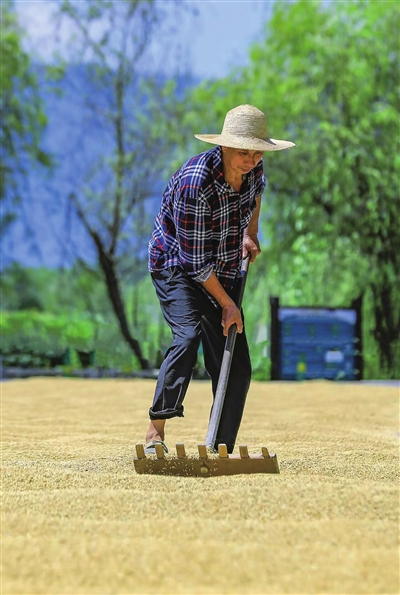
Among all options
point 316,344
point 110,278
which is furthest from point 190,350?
point 110,278

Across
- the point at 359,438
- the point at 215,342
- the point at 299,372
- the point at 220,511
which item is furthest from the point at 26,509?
the point at 299,372

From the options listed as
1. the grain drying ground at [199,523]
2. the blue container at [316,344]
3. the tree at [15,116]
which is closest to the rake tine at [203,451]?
the grain drying ground at [199,523]

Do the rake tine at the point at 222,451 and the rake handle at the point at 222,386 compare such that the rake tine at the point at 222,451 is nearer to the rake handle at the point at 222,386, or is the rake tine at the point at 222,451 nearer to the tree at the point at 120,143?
the rake handle at the point at 222,386

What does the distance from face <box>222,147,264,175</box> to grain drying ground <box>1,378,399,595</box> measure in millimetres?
1144

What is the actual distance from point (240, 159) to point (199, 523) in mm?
1451

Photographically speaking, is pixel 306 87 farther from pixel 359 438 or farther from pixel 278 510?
pixel 278 510

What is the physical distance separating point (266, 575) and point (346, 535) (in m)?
0.38

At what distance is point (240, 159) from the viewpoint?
11.5 ft

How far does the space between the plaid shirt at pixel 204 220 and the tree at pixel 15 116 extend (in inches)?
329

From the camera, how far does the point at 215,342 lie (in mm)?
3838

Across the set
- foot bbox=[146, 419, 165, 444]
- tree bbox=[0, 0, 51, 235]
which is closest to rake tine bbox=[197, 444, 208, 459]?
foot bbox=[146, 419, 165, 444]

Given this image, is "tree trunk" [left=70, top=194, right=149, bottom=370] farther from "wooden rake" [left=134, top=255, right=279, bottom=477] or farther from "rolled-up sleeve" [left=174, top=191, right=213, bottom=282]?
"wooden rake" [left=134, top=255, right=279, bottom=477]

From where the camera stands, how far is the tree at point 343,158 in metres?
11.1

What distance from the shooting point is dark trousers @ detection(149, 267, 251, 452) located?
143 inches
